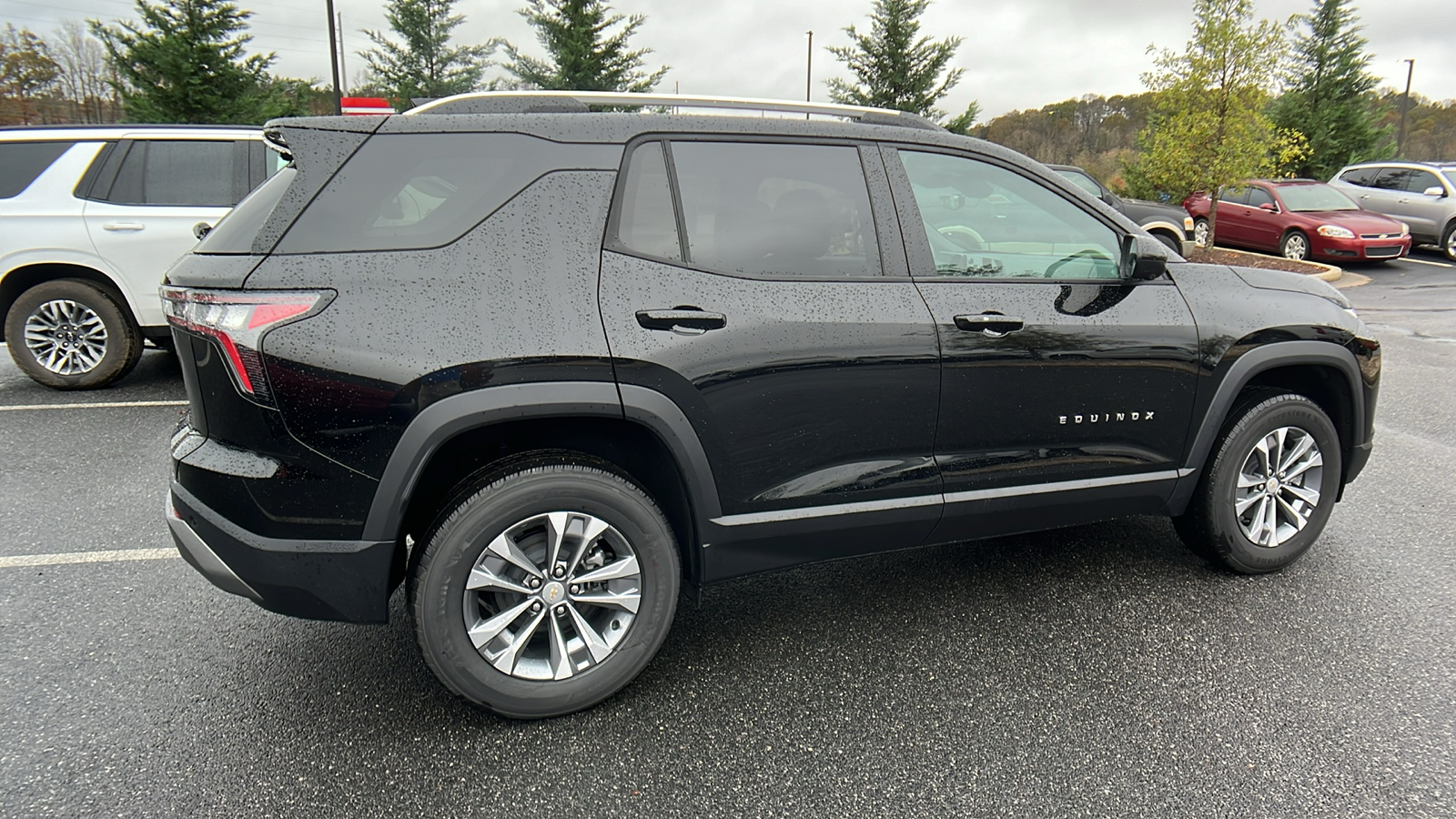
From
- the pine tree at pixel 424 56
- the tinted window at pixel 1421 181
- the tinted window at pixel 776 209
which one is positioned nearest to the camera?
the tinted window at pixel 776 209

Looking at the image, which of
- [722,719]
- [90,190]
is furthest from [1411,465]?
[90,190]

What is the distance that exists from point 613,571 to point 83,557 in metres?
2.60

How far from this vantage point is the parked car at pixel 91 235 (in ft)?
20.9

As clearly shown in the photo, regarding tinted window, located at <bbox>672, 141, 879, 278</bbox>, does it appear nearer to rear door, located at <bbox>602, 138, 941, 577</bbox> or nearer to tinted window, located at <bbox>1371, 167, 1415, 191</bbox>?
rear door, located at <bbox>602, 138, 941, 577</bbox>

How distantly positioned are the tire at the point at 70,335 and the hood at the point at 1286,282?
289 inches

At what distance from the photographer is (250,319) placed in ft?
7.40

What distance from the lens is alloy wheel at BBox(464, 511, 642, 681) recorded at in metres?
2.45

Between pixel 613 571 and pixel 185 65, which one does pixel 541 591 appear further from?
pixel 185 65

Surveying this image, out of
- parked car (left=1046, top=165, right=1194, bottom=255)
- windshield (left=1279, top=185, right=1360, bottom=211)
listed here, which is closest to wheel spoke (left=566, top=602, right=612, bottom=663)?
parked car (left=1046, top=165, right=1194, bottom=255)

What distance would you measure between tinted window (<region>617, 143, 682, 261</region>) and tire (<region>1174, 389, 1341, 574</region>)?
2332 millimetres

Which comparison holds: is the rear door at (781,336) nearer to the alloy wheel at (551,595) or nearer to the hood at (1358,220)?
the alloy wheel at (551,595)

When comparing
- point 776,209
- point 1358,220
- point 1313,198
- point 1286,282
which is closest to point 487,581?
point 776,209

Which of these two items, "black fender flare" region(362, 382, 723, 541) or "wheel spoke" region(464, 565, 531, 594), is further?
"wheel spoke" region(464, 565, 531, 594)

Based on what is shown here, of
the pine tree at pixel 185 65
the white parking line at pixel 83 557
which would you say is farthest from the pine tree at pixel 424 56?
the white parking line at pixel 83 557
